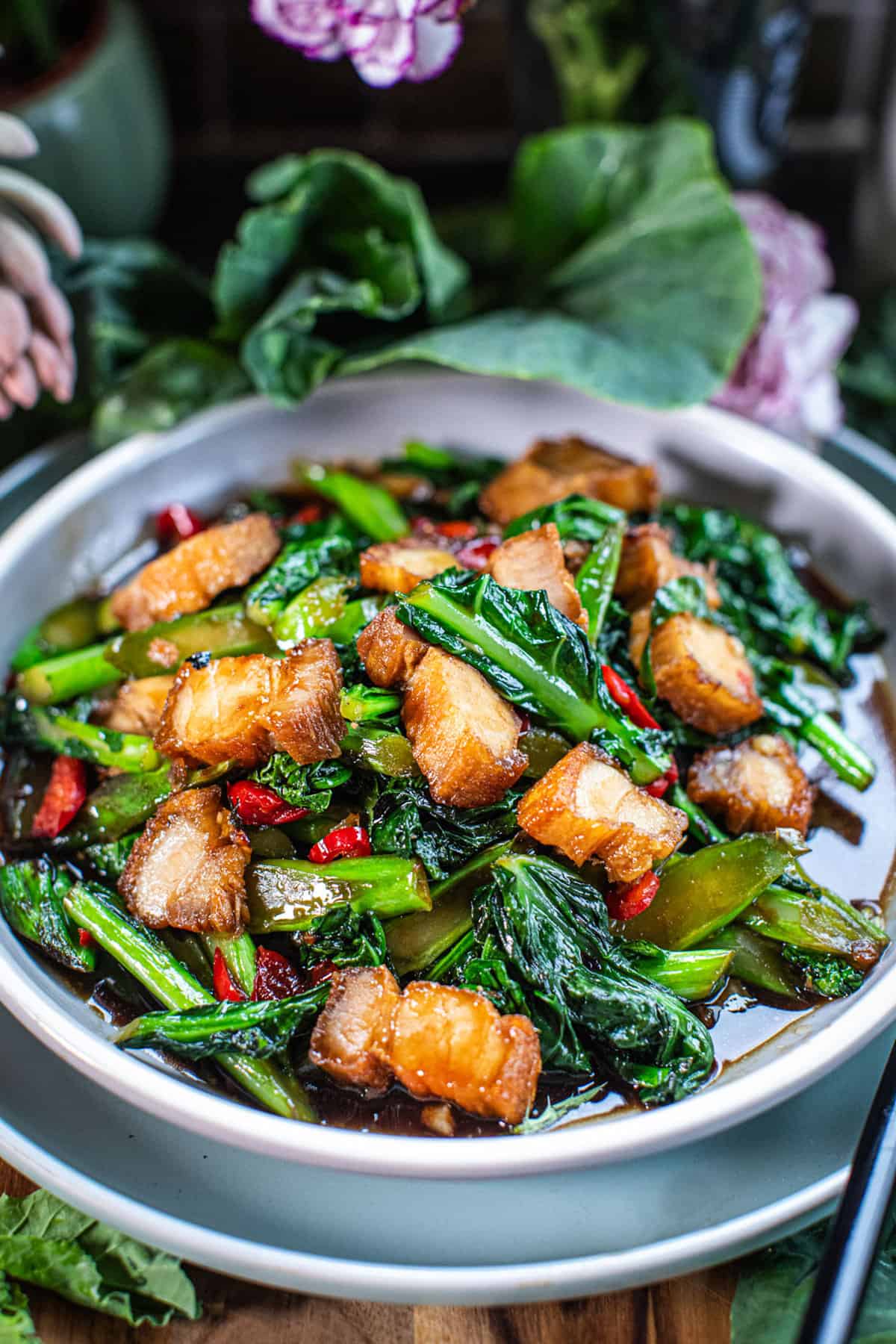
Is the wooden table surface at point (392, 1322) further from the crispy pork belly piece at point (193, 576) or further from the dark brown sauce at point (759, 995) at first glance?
the crispy pork belly piece at point (193, 576)

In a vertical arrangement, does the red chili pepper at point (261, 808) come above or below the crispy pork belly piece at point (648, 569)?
below

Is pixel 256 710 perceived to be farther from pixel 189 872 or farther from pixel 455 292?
pixel 455 292

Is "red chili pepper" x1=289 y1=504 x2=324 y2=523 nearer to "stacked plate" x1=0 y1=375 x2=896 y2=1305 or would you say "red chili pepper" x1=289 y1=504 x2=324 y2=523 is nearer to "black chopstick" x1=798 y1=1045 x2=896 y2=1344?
"stacked plate" x1=0 y1=375 x2=896 y2=1305

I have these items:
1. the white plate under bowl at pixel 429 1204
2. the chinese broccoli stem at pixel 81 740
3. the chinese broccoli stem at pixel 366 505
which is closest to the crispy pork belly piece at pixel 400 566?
the chinese broccoli stem at pixel 366 505

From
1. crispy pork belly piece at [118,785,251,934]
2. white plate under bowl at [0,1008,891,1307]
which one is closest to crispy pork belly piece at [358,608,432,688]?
crispy pork belly piece at [118,785,251,934]

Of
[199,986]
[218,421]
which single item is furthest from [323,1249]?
[218,421]
